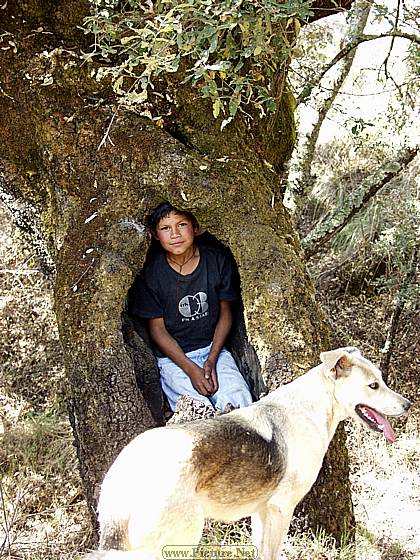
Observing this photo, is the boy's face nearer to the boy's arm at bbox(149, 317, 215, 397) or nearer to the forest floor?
the boy's arm at bbox(149, 317, 215, 397)

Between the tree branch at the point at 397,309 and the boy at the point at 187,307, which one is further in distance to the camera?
the tree branch at the point at 397,309

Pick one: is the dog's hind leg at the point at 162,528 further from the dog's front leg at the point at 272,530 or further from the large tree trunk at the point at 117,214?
the large tree trunk at the point at 117,214

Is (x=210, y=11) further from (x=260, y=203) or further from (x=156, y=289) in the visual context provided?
(x=156, y=289)

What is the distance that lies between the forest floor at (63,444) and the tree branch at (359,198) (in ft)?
4.22

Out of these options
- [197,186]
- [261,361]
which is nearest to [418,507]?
[261,361]

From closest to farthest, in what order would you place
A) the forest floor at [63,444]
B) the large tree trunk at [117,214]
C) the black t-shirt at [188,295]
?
the large tree trunk at [117,214], the forest floor at [63,444], the black t-shirt at [188,295]

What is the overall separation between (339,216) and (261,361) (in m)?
3.89

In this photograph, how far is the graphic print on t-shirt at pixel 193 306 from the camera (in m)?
5.65

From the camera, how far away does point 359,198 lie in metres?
8.12

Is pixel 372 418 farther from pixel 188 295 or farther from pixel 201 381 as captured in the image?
pixel 188 295

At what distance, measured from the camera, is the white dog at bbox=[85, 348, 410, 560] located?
3342mm

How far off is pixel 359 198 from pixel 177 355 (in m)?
3.43

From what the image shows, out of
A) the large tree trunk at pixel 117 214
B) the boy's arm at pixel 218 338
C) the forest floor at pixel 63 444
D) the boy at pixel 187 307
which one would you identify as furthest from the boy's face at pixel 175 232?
the forest floor at pixel 63 444

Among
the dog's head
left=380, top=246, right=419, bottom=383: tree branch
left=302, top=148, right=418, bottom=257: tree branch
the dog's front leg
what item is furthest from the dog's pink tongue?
left=302, top=148, right=418, bottom=257: tree branch
